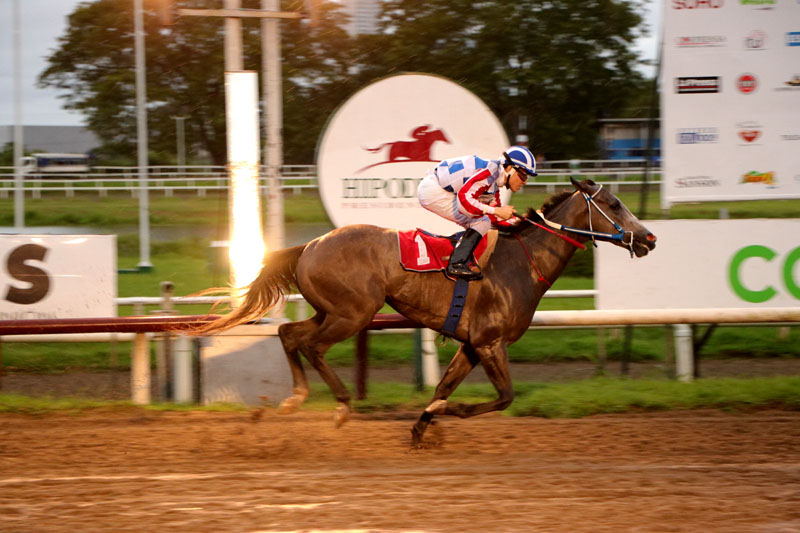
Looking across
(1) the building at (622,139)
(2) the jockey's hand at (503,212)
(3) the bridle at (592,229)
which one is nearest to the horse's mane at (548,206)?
(3) the bridle at (592,229)

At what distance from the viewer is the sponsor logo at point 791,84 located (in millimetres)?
8805

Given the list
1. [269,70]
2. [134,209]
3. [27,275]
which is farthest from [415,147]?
[134,209]

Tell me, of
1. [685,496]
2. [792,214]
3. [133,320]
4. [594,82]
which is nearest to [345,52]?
[594,82]

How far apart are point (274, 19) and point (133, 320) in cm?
298

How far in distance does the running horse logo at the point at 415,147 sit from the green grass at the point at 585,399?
89.2 inches

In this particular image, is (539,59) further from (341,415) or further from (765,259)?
(341,415)

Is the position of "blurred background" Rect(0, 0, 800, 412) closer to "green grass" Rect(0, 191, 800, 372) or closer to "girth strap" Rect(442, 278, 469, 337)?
"green grass" Rect(0, 191, 800, 372)

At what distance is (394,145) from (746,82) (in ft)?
12.0

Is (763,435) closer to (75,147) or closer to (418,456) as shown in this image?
(418,456)

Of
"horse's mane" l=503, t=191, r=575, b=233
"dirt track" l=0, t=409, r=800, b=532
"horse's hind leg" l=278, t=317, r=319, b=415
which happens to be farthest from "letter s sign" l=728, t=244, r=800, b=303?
"horse's hind leg" l=278, t=317, r=319, b=415

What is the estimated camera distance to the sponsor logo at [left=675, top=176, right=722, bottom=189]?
879cm

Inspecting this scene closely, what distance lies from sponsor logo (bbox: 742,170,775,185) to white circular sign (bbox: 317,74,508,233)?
8.39ft

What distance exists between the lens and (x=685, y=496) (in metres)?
4.95

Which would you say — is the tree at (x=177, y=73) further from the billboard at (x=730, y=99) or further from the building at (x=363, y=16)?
the billboard at (x=730, y=99)
